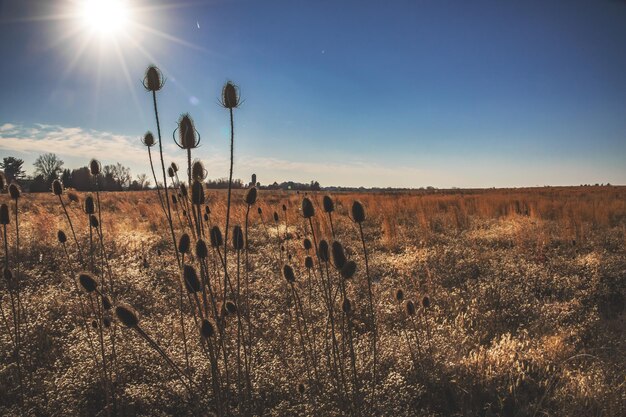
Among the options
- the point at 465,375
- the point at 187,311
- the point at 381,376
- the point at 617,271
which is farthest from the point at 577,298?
the point at 187,311

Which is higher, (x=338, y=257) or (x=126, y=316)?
(x=338, y=257)

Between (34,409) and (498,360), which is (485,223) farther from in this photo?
(34,409)

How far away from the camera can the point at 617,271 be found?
466 cm

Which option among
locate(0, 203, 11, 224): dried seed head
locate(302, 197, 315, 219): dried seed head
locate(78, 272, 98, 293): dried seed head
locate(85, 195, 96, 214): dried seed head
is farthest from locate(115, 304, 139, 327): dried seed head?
locate(0, 203, 11, 224): dried seed head

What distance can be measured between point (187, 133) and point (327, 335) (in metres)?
2.13

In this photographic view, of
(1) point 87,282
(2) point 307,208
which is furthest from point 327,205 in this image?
(1) point 87,282

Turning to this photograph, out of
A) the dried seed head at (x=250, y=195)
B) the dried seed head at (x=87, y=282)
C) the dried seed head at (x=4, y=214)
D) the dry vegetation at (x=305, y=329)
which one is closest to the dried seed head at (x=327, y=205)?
the dry vegetation at (x=305, y=329)

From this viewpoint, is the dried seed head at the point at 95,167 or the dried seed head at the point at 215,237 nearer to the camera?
the dried seed head at the point at 215,237

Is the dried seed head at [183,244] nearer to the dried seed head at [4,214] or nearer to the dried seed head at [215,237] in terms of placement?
the dried seed head at [215,237]

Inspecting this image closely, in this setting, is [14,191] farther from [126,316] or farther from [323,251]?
[323,251]

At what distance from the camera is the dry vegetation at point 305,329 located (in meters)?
1.99

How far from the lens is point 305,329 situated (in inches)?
86.4

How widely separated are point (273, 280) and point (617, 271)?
4712mm

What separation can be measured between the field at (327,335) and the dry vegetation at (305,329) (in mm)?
19
